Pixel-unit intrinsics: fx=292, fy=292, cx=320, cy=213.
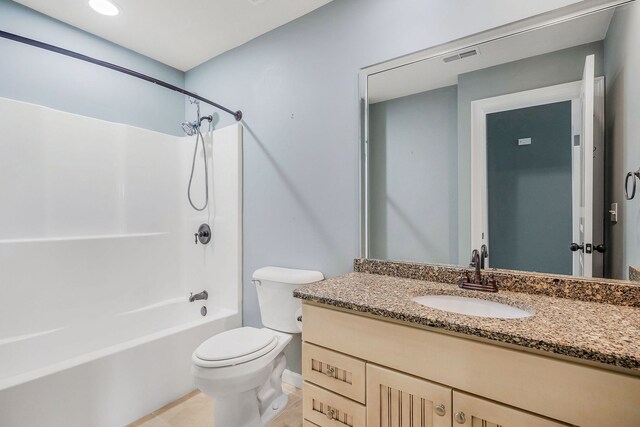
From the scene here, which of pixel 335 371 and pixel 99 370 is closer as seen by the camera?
pixel 335 371

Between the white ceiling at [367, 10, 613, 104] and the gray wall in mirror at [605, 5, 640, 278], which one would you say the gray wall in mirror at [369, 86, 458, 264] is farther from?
the gray wall in mirror at [605, 5, 640, 278]

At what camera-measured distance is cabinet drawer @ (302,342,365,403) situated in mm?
1063

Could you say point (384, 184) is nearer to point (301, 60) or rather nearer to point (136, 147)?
point (301, 60)

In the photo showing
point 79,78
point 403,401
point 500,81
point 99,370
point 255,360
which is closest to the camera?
point 403,401

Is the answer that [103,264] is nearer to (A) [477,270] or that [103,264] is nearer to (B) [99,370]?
(B) [99,370]

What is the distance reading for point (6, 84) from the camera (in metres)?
1.82

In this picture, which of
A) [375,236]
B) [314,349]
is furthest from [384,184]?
[314,349]

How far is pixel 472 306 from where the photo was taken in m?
1.21

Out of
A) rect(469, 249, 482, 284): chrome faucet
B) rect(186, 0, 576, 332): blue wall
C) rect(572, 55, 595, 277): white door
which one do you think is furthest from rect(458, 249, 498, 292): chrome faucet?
rect(186, 0, 576, 332): blue wall

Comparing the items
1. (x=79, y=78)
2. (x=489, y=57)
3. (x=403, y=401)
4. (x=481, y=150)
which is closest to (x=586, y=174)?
(x=481, y=150)

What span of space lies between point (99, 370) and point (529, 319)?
2.00 m

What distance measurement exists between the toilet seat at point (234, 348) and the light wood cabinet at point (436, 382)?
37 cm

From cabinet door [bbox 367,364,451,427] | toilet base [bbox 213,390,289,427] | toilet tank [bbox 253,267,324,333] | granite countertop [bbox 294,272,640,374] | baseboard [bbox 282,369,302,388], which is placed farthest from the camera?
baseboard [bbox 282,369,302,388]

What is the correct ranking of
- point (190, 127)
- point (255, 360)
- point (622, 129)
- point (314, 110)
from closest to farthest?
point (622, 129), point (255, 360), point (314, 110), point (190, 127)
